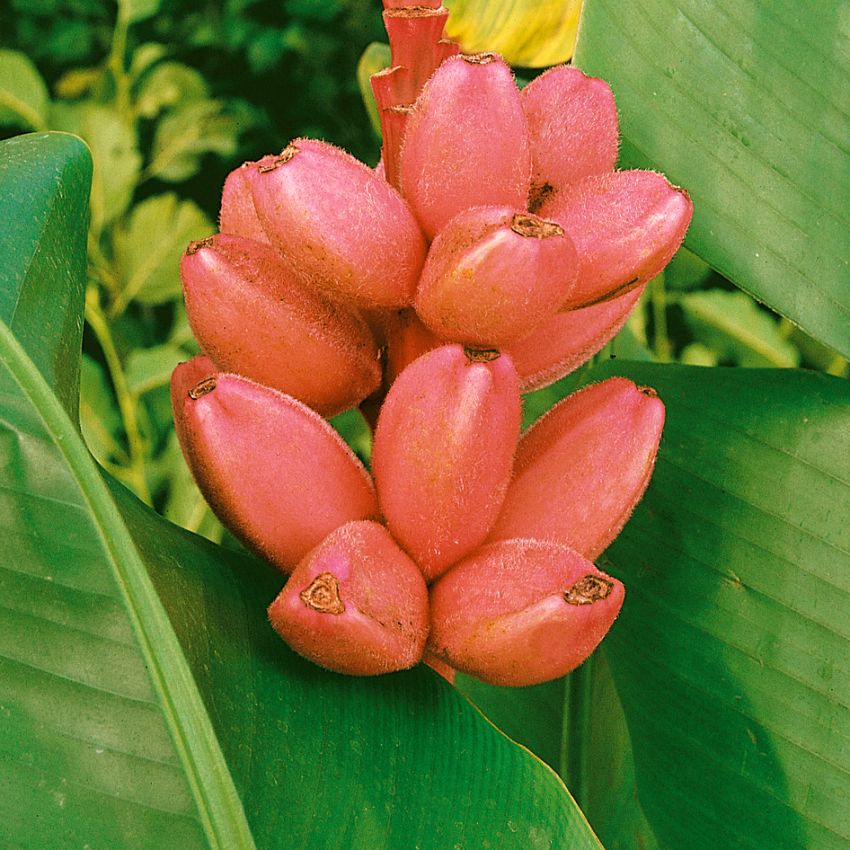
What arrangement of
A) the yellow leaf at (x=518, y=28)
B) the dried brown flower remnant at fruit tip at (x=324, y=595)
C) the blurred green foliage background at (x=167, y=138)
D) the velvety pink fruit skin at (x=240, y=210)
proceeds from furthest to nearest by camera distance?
the blurred green foliage background at (x=167, y=138), the yellow leaf at (x=518, y=28), the velvety pink fruit skin at (x=240, y=210), the dried brown flower remnant at fruit tip at (x=324, y=595)

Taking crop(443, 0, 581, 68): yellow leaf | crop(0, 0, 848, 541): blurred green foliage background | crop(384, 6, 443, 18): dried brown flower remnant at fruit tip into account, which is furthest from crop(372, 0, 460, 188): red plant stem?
crop(0, 0, 848, 541): blurred green foliage background

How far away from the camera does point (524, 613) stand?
0.40 metres

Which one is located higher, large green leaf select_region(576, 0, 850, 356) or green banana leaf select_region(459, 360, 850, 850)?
large green leaf select_region(576, 0, 850, 356)

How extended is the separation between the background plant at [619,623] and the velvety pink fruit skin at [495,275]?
149 millimetres

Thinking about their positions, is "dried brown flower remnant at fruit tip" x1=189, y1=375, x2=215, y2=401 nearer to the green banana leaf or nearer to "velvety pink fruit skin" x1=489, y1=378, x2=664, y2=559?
"velvety pink fruit skin" x1=489, y1=378, x2=664, y2=559

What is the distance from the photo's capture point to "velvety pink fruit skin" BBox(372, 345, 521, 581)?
1.34 ft

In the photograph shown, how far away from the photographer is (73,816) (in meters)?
0.40

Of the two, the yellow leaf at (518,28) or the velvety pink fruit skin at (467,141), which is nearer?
the velvety pink fruit skin at (467,141)

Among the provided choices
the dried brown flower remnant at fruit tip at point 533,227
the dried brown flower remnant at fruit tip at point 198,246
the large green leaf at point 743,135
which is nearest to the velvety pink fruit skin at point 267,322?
the dried brown flower remnant at fruit tip at point 198,246

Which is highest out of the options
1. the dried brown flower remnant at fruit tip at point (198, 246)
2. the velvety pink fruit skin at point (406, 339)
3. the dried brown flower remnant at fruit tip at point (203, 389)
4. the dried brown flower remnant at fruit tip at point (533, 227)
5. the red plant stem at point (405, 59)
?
the red plant stem at point (405, 59)

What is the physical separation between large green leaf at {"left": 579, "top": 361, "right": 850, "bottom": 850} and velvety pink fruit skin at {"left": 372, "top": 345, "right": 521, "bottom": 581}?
0.21 m

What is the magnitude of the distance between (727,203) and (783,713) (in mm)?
272

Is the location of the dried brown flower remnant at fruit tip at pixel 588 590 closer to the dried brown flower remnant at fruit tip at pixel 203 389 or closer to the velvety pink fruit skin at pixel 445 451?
the velvety pink fruit skin at pixel 445 451

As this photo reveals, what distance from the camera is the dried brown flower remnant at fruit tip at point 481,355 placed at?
41cm
